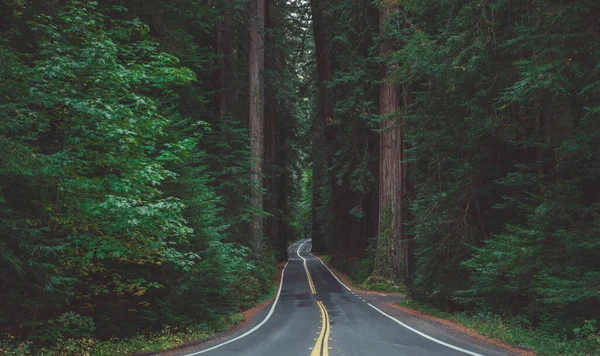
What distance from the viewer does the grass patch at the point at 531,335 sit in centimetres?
795

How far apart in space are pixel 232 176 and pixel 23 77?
1207 centimetres

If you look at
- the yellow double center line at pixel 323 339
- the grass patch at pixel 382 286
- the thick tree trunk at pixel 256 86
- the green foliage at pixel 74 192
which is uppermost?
the thick tree trunk at pixel 256 86

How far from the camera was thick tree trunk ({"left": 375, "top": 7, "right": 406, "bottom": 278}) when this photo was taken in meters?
21.3

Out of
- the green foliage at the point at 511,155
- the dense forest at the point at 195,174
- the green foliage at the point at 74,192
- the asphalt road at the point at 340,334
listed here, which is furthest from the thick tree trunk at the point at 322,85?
the green foliage at the point at 74,192

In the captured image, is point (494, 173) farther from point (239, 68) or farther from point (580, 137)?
point (239, 68)

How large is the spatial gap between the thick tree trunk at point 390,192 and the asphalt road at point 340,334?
4259 mm

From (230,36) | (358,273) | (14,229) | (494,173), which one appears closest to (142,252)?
(14,229)

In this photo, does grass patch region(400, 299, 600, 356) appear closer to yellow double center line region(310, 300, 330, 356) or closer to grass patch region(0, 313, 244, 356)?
yellow double center line region(310, 300, 330, 356)

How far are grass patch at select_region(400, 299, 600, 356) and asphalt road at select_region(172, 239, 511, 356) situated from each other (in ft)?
2.07

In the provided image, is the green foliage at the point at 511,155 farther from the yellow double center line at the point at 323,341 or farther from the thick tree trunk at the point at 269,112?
the thick tree trunk at the point at 269,112

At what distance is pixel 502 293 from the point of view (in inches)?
467

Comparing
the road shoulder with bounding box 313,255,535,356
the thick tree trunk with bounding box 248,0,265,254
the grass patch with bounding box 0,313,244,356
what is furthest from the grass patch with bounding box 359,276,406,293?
the grass patch with bounding box 0,313,244,356

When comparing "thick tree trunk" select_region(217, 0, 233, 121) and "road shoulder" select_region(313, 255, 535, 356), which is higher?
"thick tree trunk" select_region(217, 0, 233, 121)

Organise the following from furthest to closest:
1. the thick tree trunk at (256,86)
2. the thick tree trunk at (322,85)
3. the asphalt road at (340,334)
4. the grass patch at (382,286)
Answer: the thick tree trunk at (322,85), the thick tree trunk at (256,86), the grass patch at (382,286), the asphalt road at (340,334)
